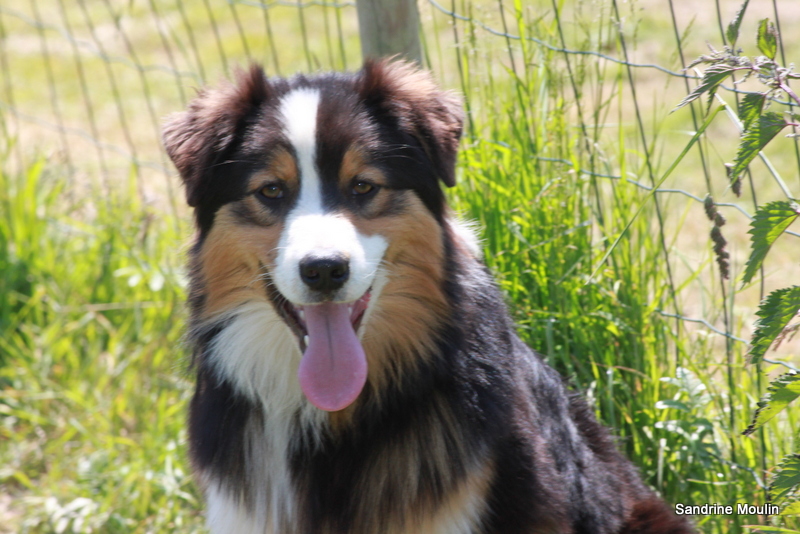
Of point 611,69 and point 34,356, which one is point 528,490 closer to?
point 34,356

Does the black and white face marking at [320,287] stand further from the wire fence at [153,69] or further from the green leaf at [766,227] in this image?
the wire fence at [153,69]

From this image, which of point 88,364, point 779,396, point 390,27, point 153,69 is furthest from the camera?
point 153,69

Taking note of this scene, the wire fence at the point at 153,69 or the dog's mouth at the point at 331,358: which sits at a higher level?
the wire fence at the point at 153,69

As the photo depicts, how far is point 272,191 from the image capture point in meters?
2.51

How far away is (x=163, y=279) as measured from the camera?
13.8 ft

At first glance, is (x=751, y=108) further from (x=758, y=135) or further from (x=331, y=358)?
(x=331, y=358)

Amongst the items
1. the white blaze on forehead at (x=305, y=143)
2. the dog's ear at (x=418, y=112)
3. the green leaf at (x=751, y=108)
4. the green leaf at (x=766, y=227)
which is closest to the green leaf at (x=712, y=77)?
the green leaf at (x=751, y=108)

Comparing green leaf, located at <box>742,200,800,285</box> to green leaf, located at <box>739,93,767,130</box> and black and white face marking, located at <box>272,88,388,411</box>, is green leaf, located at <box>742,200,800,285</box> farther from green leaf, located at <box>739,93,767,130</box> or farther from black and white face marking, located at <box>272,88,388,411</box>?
black and white face marking, located at <box>272,88,388,411</box>

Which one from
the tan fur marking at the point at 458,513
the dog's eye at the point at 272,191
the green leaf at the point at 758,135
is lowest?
the tan fur marking at the point at 458,513

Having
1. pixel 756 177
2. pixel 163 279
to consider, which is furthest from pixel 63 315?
pixel 756 177

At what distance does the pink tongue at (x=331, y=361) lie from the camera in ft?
7.97

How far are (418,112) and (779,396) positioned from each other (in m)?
1.39


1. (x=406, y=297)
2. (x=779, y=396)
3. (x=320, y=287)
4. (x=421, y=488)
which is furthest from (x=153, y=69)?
(x=779, y=396)

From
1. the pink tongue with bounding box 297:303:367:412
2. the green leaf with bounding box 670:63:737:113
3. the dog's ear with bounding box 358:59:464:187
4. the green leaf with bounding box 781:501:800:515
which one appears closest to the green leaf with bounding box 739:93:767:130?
the green leaf with bounding box 670:63:737:113
